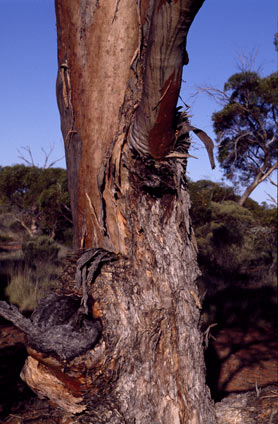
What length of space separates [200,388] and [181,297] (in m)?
0.46

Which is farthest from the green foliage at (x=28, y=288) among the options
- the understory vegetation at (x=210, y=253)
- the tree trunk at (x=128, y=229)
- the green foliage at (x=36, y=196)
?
the green foliage at (x=36, y=196)

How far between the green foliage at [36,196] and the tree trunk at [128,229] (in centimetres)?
1095

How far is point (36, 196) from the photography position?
15188mm

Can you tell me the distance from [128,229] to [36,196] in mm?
13869

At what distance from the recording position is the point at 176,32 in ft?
4.33

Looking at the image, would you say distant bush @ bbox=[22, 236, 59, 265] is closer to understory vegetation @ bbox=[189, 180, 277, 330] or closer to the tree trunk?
understory vegetation @ bbox=[189, 180, 277, 330]

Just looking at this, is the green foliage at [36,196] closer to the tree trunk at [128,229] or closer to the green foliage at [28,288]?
the green foliage at [28,288]

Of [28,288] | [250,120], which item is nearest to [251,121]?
[250,120]

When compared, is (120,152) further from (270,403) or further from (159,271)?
Result: (270,403)

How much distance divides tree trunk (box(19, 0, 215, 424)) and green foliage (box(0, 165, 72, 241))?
1095 centimetres

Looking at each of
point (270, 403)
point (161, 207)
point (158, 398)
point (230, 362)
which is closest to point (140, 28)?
point (161, 207)

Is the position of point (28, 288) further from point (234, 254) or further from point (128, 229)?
point (234, 254)

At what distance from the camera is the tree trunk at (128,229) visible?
169 cm

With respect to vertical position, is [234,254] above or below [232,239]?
below
